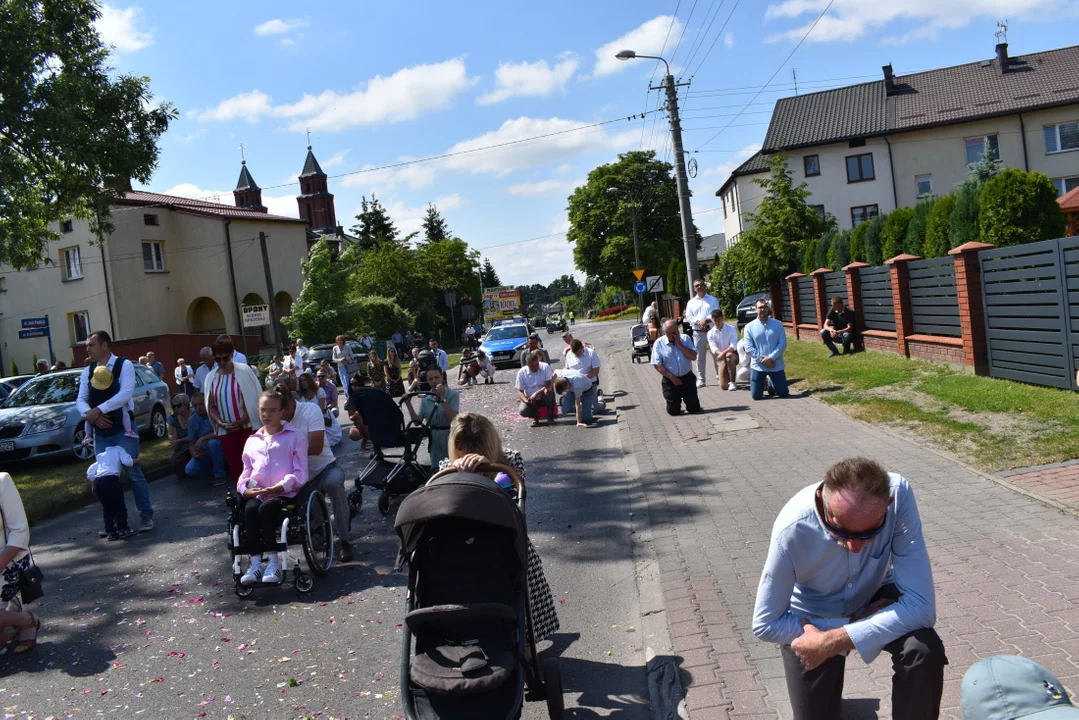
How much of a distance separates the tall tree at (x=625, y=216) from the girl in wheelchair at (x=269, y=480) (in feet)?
222

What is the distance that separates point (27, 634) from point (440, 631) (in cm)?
367

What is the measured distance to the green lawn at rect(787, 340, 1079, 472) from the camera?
28.4 feet

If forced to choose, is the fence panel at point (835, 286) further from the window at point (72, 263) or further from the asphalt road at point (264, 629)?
the window at point (72, 263)

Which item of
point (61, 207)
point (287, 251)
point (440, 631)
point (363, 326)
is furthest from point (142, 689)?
point (287, 251)

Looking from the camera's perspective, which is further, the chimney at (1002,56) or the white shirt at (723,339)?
the chimney at (1002,56)

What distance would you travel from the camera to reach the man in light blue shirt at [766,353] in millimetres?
14602

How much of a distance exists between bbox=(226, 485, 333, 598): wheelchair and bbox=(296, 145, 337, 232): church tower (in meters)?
101

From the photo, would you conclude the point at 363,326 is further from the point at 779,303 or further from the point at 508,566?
the point at 508,566

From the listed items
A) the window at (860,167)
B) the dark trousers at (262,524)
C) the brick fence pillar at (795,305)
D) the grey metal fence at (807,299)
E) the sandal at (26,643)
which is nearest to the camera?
the sandal at (26,643)

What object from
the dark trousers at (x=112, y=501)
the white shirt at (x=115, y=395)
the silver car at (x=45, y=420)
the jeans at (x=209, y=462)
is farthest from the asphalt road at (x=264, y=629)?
the silver car at (x=45, y=420)

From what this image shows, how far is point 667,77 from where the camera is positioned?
24.8m

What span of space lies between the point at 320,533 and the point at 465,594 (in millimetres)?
3666

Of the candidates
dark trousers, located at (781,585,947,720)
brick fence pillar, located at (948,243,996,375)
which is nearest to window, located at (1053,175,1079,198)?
brick fence pillar, located at (948,243,996,375)

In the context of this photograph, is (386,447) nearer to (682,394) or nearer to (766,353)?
(682,394)
